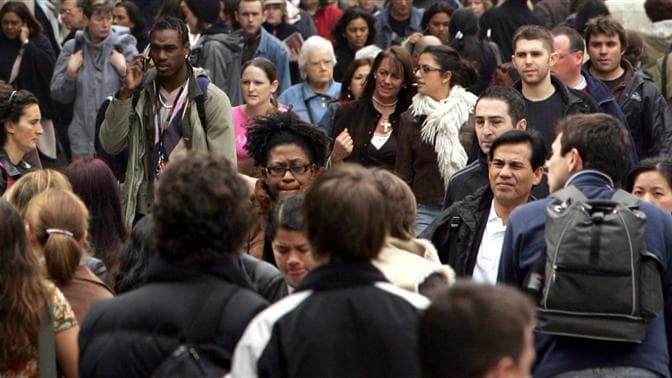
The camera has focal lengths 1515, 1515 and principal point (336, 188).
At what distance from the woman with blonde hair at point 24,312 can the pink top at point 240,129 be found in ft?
16.4

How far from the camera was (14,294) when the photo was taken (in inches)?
216

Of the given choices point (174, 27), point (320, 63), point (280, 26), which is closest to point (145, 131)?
point (174, 27)

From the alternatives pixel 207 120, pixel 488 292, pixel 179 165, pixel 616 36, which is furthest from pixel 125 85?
pixel 488 292

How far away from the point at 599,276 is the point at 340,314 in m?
1.74

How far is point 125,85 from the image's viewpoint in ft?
31.7

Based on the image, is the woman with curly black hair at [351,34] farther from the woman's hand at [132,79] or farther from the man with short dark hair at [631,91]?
the woman's hand at [132,79]

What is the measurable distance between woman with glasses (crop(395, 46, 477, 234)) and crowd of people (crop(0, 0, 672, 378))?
0.02 metres

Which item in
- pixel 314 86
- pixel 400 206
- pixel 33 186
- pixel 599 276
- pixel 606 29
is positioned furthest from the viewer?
pixel 314 86

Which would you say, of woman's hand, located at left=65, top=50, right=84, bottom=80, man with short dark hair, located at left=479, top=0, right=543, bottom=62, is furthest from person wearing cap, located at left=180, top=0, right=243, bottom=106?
man with short dark hair, located at left=479, top=0, right=543, bottom=62

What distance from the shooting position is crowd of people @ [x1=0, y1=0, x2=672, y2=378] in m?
4.54

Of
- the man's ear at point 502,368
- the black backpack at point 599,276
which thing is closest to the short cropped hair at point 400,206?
the black backpack at point 599,276

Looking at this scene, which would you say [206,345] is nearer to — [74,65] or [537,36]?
[537,36]

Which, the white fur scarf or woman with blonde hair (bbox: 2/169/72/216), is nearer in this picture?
woman with blonde hair (bbox: 2/169/72/216)

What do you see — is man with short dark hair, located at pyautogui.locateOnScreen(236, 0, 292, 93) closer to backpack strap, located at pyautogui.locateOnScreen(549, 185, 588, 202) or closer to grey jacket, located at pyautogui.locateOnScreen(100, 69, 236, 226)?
grey jacket, located at pyautogui.locateOnScreen(100, 69, 236, 226)
